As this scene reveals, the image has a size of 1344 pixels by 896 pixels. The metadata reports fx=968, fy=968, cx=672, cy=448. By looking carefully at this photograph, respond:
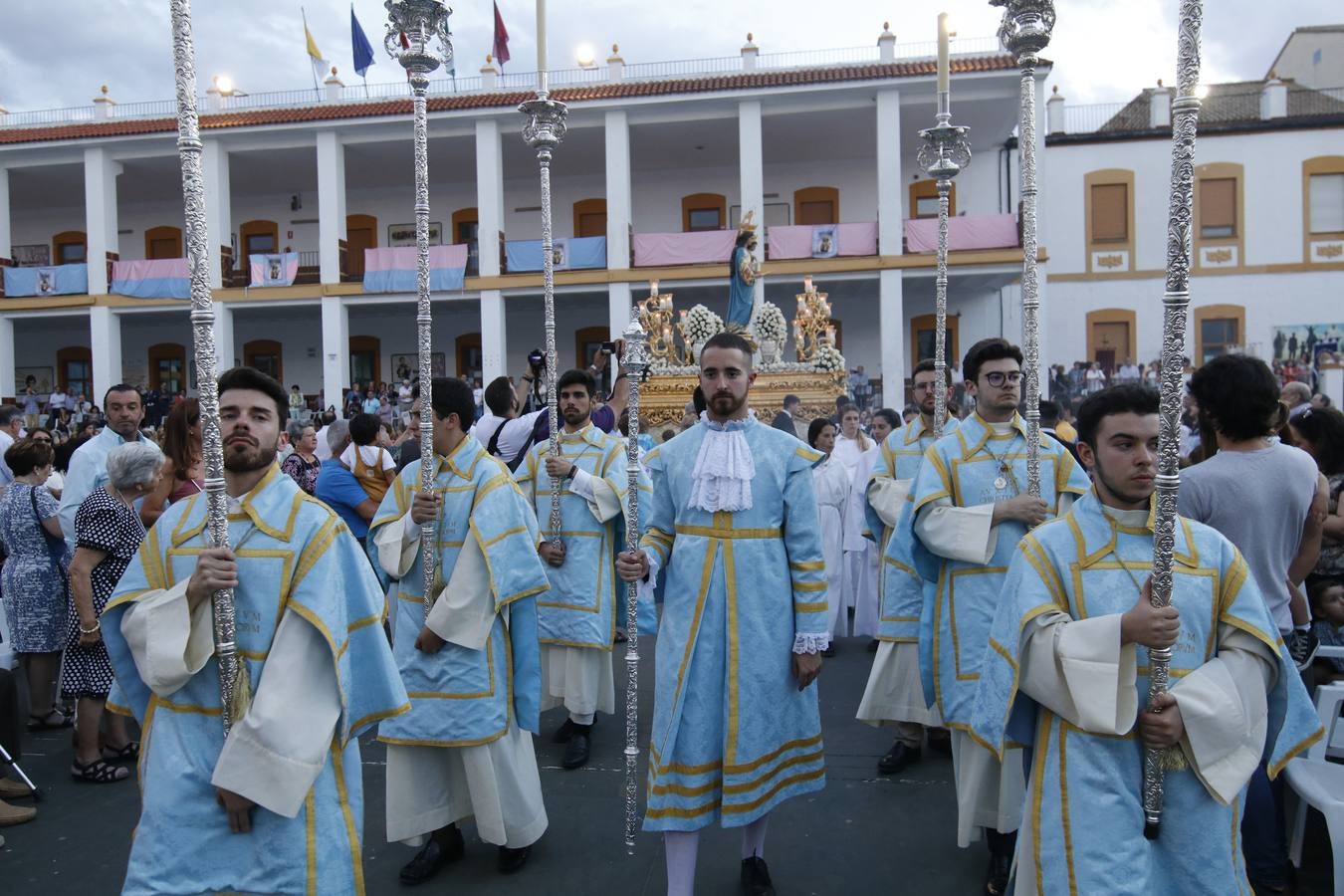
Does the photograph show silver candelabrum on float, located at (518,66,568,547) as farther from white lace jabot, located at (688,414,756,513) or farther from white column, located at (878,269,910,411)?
white column, located at (878,269,910,411)

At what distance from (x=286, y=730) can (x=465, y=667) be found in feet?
4.55

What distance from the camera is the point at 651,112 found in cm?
2066

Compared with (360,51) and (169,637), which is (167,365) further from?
(169,637)

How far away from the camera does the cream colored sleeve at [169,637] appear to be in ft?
8.05

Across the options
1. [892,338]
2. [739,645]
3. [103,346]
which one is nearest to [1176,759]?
[739,645]

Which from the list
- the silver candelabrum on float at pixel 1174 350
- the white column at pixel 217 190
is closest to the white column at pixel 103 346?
the white column at pixel 217 190

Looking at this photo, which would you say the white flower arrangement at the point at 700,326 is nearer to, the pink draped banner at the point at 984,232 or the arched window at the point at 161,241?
the pink draped banner at the point at 984,232

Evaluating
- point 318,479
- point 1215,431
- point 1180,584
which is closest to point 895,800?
point 1215,431

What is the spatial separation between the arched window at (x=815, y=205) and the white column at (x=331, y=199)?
1061cm

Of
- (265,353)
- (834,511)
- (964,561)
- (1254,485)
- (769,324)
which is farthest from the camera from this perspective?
(265,353)

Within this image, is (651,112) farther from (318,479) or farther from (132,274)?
(318,479)

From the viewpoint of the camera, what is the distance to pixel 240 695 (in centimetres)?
254

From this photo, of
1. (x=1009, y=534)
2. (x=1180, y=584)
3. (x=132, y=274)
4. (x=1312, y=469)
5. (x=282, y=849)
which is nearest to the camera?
(x=1180, y=584)

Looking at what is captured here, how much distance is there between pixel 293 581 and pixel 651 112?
19.6 m
